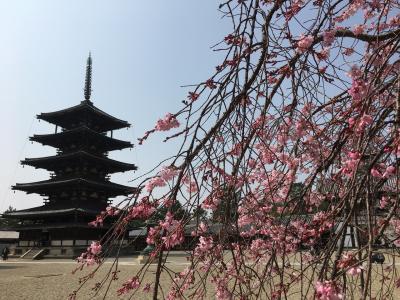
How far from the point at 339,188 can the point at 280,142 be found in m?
0.82

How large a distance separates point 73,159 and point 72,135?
1746mm

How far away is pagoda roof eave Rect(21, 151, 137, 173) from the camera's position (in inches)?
1028

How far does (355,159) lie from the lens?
74.9 inches

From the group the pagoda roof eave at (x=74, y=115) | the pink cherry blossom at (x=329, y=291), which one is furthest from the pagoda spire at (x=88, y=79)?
the pink cherry blossom at (x=329, y=291)

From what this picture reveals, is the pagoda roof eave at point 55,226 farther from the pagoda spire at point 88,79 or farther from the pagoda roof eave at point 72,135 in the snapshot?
the pagoda spire at point 88,79

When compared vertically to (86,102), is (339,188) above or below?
below

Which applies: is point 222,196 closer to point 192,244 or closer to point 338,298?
point 192,244

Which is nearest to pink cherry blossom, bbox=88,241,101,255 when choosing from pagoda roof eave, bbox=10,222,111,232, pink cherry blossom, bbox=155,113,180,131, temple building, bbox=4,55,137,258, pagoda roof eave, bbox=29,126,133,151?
pink cherry blossom, bbox=155,113,180,131

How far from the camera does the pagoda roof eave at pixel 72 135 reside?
88.8 feet

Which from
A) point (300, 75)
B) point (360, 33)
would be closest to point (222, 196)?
point (300, 75)

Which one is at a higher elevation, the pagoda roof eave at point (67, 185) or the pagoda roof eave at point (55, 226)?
the pagoda roof eave at point (67, 185)

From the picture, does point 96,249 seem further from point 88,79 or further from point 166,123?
point 88,79

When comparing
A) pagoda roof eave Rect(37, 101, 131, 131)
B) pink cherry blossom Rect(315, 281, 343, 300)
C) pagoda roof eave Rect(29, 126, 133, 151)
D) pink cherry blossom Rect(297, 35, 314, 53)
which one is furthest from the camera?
pagoda roof eave Rect(37, 101, 131, 131)

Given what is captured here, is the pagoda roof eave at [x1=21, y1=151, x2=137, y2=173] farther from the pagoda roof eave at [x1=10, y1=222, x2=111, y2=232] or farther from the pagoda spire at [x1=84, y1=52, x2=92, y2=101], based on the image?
the pagoda spire at [x1=84, y1=52, x2=92, y2=101]
